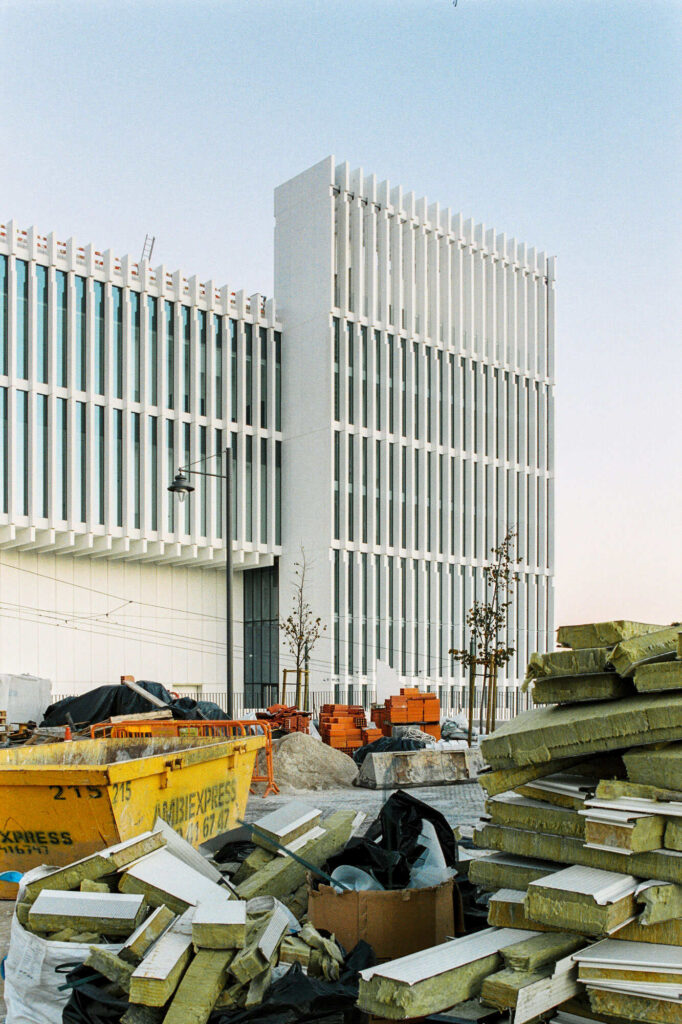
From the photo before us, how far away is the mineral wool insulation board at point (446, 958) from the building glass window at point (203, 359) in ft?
145

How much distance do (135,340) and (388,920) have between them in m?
42.6

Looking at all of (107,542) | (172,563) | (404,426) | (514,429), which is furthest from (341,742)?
(514,429)

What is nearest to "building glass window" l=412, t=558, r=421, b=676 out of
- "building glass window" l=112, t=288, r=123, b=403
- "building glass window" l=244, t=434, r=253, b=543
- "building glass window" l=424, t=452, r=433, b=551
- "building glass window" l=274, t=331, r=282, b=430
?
"building glass window" l=424, t=452, r=433, b=551

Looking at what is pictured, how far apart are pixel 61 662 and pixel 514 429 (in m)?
28.5

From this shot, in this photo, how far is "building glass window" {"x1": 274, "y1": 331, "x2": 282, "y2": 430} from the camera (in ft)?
170

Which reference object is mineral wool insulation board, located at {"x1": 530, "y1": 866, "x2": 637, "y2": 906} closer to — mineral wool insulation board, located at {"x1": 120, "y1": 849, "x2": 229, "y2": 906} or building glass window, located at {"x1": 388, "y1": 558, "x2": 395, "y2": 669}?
mineral wool insulation board, located at {"x1": 120, "y1": 849, "x2": 229, "y2": 906}

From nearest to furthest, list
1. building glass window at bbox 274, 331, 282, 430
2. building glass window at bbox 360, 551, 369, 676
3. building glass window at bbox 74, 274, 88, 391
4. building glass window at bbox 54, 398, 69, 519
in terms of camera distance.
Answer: building glass window at bbox 54, 398, 69, 519 < building glass window at bbox 74, 274, 88, 391 < building glass window at bbox 360, 551, 369, 676 < building glass window at bbox 274, 331, 282, 430

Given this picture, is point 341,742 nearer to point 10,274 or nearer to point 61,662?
point 61,662

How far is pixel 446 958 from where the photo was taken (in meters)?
4.95

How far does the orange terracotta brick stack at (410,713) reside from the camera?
30.2 metres

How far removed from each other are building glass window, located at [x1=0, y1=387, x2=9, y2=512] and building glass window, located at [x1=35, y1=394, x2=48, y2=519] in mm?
1268

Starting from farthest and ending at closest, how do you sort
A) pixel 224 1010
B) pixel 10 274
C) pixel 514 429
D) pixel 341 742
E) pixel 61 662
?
pixel 514 429 < pixel 61 662 < pixel 10 274 < pixel 341 742 < pixel 224 1010

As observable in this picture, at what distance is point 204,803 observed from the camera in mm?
10688

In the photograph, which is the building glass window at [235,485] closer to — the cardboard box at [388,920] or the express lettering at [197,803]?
the express lettering at [197,803]
